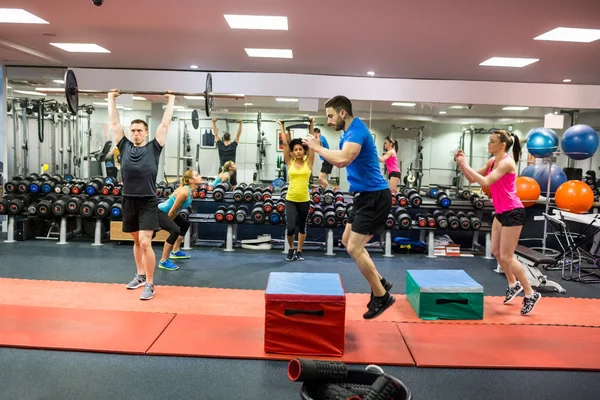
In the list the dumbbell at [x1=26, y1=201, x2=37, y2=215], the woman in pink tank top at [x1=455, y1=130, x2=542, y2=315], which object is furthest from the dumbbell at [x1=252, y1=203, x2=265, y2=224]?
the woman in pink tank top at [x1=455, y1=130, x2=542, y2=315]

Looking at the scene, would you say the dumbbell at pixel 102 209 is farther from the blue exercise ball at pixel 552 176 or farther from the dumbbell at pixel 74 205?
the blue exercise ball at pixel 552 176

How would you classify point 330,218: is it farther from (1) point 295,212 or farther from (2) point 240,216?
(2) point 240,216

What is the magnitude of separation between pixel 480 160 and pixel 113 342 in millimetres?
7248

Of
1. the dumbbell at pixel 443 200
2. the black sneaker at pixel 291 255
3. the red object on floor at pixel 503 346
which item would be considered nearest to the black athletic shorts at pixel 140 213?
the red object on floor at pixel 503 346

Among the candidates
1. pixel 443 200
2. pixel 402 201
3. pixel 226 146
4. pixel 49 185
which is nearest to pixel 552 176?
pixel 443 200

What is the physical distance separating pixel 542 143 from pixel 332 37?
281cm

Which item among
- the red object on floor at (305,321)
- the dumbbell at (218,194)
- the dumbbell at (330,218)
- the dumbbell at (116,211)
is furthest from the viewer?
the dumbbell at (218,194)

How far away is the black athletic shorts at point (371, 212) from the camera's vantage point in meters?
2.90

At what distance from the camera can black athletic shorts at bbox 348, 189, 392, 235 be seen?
9.52 ft

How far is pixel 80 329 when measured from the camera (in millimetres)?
2789

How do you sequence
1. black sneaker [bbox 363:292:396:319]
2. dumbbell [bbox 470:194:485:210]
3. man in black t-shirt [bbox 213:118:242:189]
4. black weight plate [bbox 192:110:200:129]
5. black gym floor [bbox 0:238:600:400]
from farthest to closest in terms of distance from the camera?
man in black t-shirt [bbox 213:118:242:189], black weight plate [bbox 192:110:200:129], dumbbell [bbox 470:194:485:210], black sneaker [bbox 363:292:396:319], black gym floor [bbox 0:238:600:400]

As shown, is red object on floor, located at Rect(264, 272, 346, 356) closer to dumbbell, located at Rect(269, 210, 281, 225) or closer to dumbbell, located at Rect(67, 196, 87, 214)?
dumbbell, located at Rect(269, 210, 281, 225)

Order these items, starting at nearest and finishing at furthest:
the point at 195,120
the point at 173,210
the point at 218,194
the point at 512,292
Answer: the point at 512,292
the point at 173,210
the point at 218,194
the point at 195,120

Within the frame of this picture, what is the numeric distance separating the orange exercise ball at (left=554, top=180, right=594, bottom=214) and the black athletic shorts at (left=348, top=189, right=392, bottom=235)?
3045 mm
